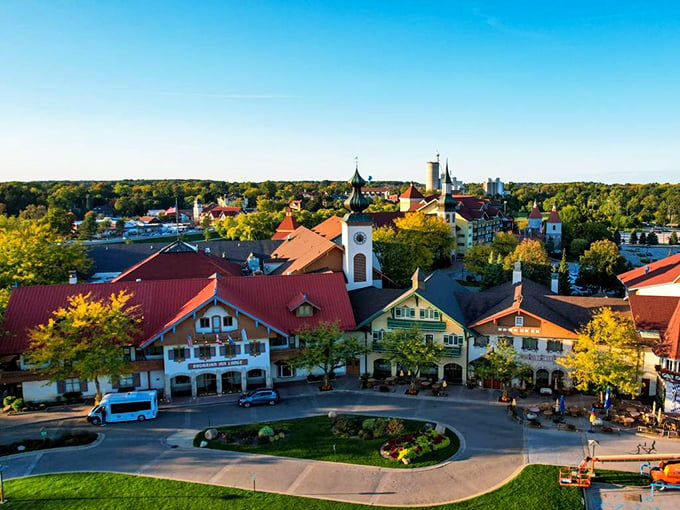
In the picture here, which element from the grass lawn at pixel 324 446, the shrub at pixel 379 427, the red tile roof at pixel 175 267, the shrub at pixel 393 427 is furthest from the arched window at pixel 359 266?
the shrub at pixel 393 427

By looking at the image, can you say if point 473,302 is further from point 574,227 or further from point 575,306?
point 574,227

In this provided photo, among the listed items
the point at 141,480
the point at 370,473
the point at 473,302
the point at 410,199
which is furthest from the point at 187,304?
the point at 410,199

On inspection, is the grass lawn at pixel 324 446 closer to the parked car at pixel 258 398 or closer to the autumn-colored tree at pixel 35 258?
→ the parked car at pixel 258 398

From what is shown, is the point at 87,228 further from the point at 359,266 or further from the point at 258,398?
→ the point at 258,398

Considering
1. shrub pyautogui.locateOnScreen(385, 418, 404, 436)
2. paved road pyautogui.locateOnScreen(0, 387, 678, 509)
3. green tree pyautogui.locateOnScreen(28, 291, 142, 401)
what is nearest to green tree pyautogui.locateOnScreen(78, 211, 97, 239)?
green tree pyautogui.locateOnScreen(28, 291, 142, 401)

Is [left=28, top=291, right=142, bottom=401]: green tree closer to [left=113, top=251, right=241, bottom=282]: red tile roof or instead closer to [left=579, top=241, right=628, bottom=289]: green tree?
[left=113, top=251, right=241, bottom=282]: red tile roof

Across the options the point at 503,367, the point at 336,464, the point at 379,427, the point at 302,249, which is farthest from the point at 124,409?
the point at 302,249
